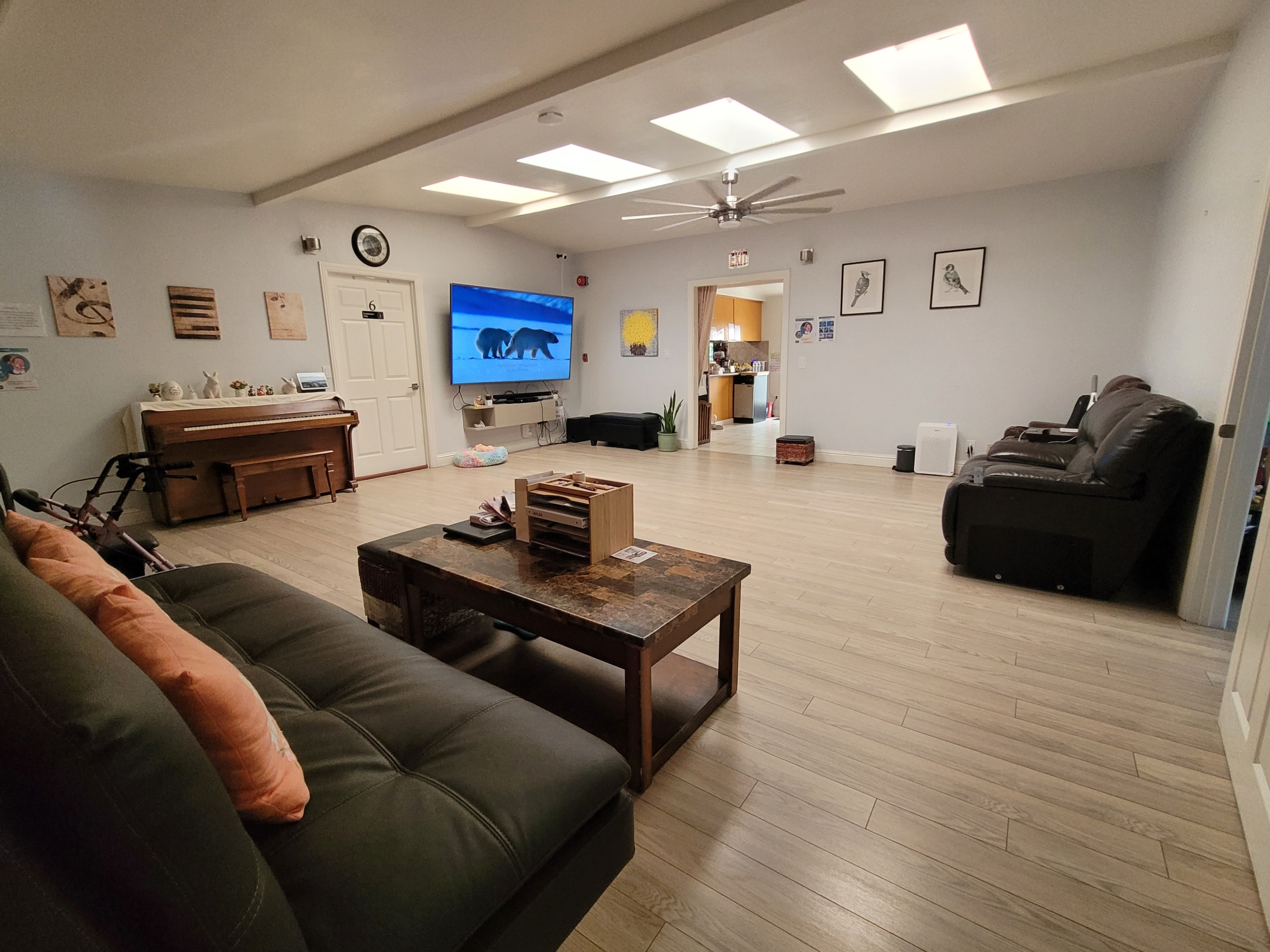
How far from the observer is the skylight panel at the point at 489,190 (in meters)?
5.16

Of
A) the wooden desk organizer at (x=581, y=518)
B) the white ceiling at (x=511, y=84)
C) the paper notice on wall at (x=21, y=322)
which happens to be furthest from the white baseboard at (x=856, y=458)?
the paper notice on wall at (x=21, y=322)

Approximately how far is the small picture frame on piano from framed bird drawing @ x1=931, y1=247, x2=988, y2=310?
19.6 feet

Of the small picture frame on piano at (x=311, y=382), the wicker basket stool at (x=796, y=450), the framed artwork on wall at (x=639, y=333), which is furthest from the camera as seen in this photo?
the framed artwork on wall at (x=639, y=333)

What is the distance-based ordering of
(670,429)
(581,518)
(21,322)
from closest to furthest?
1. (581,518)
2. (21,322)
3. (670,429)

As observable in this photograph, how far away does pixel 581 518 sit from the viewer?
6.40 feet

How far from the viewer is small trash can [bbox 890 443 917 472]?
5.71m

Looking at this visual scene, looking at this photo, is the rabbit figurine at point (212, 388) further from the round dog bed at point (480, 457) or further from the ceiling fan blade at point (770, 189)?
the ceiling fan blade at point (770, 189)

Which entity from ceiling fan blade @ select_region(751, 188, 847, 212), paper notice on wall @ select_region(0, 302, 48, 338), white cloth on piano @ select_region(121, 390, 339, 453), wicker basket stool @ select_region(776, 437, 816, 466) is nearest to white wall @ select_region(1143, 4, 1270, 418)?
ceiling fan blade @ select_region(751, 188, 847, 212)

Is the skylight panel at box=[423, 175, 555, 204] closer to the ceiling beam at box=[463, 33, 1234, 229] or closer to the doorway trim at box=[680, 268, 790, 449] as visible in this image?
the ceiling beam at box=[463, 33, 1234, 229]

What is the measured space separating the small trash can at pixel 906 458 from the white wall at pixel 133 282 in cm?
582

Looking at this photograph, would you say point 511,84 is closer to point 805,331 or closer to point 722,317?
point 805,331

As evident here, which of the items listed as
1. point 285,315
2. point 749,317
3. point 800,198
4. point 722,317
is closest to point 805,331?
point 800,198

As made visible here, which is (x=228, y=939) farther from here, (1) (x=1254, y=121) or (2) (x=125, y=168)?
(2) (x=125, y=168)

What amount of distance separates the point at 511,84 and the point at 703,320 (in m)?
4.87
